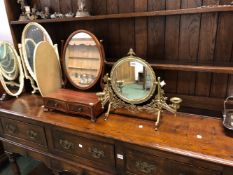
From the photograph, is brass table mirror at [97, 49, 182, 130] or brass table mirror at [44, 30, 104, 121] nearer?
brass table mirror at [97, 49, 182, 130]

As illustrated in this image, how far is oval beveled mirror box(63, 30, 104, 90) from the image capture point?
1376mm

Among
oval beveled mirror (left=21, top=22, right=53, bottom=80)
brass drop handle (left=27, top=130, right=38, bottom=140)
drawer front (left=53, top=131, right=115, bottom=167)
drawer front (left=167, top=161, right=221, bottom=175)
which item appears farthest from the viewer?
oval beveled mirror (left=21, top=22, right=53, bottom=80)

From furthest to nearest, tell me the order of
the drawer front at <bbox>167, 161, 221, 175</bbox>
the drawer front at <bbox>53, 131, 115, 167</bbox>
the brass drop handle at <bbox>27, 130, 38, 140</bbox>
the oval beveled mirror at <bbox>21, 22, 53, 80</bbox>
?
1. the oval beveled mirror at <bbox>21, 22, 53, 80</bbox>
2. the brass drop handle at <bbox>27, 130, 38, 140</bbox>
3. the drawer front at <bbox>53, 131, 115, 167</bbox>
4. the drawer front at <bbox>167, 161, 221, 175</bbox>

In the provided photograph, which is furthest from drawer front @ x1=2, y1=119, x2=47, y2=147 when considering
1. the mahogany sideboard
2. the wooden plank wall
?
the wooden plank wall

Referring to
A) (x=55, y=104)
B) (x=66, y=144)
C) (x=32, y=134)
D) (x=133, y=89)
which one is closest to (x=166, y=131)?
(x=133, y=89)

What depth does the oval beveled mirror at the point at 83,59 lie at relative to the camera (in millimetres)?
1376

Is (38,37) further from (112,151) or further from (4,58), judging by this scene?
(112,151)

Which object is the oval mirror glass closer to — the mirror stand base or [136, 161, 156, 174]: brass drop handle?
[136, 161, 156, 174]: brass drop handle

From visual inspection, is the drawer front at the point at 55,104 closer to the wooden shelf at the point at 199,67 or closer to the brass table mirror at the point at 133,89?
the brass table mirror at the point at 133,89

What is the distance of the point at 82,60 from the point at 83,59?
0.04ft

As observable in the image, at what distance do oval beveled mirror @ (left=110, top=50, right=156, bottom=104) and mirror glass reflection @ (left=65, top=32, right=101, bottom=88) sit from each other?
0.58 ft

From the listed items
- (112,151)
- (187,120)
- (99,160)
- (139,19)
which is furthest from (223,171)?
(139,19)

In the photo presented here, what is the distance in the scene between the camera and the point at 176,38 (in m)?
1.25

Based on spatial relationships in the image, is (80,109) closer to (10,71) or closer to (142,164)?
(142,164)
